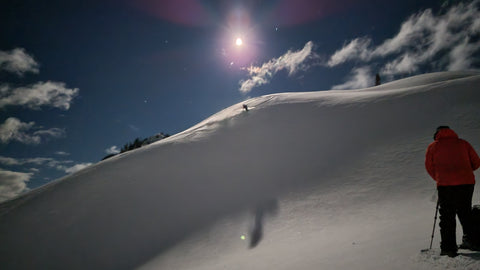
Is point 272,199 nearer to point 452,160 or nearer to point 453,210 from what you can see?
point 453,210

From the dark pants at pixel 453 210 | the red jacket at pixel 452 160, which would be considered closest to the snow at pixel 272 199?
the dark pants at pixel 453 210

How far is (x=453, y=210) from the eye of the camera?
3.51 meters

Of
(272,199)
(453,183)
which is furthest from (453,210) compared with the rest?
(272,199)

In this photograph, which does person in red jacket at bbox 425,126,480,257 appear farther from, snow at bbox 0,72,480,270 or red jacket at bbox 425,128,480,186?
snow at bbox 0,72,480,270

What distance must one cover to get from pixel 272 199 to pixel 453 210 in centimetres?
605

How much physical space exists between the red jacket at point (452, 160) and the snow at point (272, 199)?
109 cm

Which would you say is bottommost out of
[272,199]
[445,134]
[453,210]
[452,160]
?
[272,199]

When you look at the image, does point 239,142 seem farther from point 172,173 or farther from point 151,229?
point 151,229

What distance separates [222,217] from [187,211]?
1.83m

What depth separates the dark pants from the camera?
331 cm

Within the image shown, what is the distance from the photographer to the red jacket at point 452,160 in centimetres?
351

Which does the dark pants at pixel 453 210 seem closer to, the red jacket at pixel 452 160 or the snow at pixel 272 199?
the red jacket at pixel 452 160

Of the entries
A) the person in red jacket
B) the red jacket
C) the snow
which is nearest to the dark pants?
the person in red jacket

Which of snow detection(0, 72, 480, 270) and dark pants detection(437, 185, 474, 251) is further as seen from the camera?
snow detection(0, 72, 480, 270)
